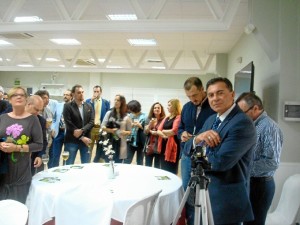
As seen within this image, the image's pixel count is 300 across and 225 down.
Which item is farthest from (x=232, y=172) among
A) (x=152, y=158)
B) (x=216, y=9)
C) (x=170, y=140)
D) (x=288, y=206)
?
(x=152, y=158)

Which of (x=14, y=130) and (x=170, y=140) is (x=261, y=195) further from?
(x=14, y=130)

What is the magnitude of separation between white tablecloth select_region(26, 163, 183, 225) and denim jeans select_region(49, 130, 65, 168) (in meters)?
1.67

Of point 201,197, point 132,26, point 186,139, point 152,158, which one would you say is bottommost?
point 152,158

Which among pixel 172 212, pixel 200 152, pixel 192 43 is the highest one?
pixel 192 43

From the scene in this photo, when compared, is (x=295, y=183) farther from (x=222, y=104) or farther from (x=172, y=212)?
(x=222, y=104)

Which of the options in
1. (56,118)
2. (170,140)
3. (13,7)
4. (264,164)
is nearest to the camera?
(264,164)

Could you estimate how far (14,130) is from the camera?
2.38 metres

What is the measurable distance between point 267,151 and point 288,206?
79 cm

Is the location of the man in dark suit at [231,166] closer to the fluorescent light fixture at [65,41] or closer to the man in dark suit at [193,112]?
the man in dark suit at [193,112]

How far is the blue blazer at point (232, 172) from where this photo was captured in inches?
57.7

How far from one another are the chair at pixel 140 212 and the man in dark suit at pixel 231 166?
15.0 inches

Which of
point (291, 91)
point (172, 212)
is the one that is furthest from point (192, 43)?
point (172, 212)

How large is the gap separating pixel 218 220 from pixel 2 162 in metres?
1.87

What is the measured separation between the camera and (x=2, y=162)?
7.77 ft
